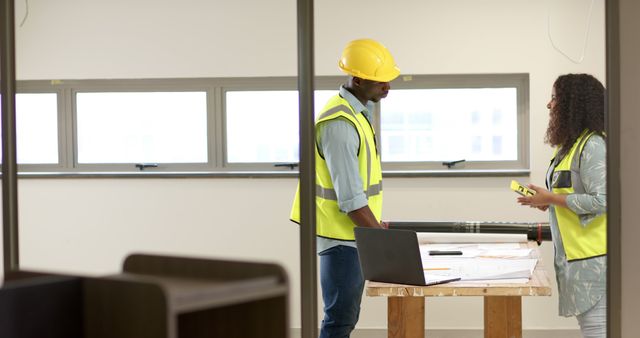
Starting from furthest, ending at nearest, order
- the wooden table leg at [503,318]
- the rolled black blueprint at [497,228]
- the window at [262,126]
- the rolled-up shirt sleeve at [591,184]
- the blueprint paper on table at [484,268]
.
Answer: the window at [262,126], the rolled black blueprint at [497,228], the wooden table leg at [503,318], the rolled-up shirt sleeve at [591,184], the blueprint paper on table at [484,268]

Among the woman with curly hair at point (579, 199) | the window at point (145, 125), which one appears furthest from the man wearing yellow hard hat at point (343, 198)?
the window at point (145, 125)

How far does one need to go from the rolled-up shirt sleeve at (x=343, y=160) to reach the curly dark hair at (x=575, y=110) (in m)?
0.72

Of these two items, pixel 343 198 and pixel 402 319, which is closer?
pixel 343 198

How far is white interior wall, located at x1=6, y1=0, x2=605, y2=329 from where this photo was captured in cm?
465

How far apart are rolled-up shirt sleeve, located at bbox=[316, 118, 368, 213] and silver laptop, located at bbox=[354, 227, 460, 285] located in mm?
252

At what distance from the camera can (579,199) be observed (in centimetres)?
277

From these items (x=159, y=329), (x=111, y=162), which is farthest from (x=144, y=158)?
(x=159, y=329)

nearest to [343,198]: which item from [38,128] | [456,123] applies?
[456,123]

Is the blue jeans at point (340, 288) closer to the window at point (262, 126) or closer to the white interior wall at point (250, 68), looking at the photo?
the white interior wall at point (250, 68)

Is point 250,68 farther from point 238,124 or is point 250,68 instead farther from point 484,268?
point 484,268

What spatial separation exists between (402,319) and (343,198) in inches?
20.2

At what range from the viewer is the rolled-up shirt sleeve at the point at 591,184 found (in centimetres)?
275

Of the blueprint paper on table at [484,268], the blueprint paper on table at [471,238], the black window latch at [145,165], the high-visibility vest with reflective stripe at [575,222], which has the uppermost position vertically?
the black window latch at [145,165]

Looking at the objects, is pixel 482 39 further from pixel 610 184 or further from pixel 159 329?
pixel 159 329
